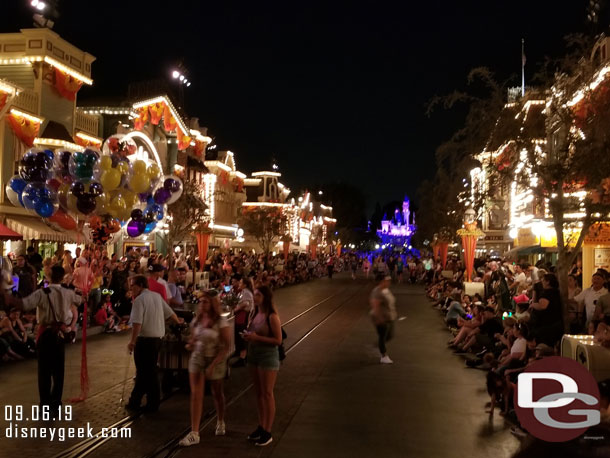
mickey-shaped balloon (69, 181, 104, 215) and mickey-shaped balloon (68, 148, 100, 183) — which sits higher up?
mickey-shaped balloon (68, 148, 100, 183)

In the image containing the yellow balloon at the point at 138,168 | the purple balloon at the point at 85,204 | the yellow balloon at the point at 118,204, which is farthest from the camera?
the yellow balloon at the point at 138,168

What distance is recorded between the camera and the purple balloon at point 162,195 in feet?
41.7

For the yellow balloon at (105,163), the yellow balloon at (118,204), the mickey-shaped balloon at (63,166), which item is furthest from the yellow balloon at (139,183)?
the mickey-shaped balloon at (63,166)

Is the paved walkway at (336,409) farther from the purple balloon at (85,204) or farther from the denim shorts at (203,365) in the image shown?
the purple balloon at (85,204)

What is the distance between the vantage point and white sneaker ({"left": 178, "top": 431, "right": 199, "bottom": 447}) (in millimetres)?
6582

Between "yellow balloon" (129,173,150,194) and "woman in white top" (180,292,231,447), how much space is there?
195 inches

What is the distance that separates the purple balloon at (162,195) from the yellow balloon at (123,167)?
63.9 inches

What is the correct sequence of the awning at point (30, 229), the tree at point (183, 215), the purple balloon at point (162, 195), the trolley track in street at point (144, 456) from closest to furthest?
the trolley track in street at point (144, 456)
the purple balloon at point (162, 195)
the awning at point (30, 229)
the tree at point (183, 215)

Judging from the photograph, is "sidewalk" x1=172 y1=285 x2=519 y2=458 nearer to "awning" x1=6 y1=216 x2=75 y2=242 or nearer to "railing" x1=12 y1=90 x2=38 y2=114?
"awning" x1=6 y1=216 x2=75 y2=242

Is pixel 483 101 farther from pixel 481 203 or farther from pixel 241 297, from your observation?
pixel 241 297

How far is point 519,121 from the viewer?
10086mm

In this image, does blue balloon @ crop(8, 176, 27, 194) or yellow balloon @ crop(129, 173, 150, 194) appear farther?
yellow balloon @ crop(129, 173, 150, 194)
